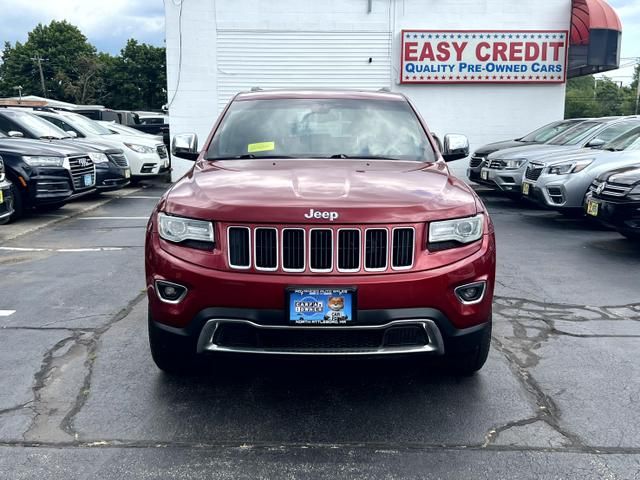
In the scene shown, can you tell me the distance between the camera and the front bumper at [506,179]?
1135 cm

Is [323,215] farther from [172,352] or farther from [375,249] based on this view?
[172,352]

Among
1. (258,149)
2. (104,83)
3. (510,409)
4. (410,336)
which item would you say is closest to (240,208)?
(410,336)

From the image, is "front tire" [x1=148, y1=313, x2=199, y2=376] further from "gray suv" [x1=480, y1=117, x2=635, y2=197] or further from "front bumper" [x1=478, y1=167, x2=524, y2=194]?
"front bumper" [x1=478, y1=167, x2=524, y2=194]

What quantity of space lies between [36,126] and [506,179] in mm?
8468

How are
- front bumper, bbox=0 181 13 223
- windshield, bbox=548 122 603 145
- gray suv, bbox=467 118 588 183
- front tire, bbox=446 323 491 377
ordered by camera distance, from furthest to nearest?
gray suv, bbox=467 118 588 183 → windshield, bbox=548 122 603 145 → front bumper, bbox=0 181 13 223 → front tire, bbox=446 323 491 377

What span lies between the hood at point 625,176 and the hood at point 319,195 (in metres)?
4.35

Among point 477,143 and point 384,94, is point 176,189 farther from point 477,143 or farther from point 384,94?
point 477,143

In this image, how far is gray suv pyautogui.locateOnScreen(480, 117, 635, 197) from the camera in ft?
35.4

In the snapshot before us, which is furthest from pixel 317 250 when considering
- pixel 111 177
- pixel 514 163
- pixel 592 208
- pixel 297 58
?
pixel 297 58

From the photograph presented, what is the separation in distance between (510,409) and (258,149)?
2.36 m

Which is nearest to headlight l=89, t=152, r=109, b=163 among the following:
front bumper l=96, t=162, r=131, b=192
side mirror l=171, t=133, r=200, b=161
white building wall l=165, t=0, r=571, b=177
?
front bumper l=96, t=162, r=131, b=192

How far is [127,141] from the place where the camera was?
1447cm

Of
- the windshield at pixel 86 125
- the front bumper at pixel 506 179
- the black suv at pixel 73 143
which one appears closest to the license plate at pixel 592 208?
the front bumper at pixel 506 179

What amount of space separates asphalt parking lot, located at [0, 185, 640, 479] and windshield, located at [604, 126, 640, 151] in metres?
4.90
